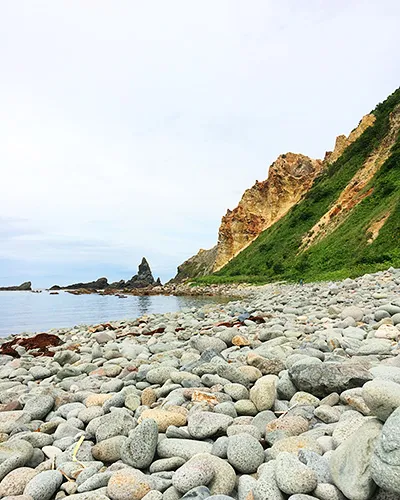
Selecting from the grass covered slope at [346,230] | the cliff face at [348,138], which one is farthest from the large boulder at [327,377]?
the cliff face at [348,138]

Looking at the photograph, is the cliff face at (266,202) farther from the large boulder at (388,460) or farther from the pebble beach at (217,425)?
the large boulder at (388,460)

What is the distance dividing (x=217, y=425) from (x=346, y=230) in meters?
30.3

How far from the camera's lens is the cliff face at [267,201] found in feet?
223

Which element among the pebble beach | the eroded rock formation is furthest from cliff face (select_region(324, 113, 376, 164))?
the pebble beach

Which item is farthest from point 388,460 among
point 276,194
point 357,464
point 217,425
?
point 276,194

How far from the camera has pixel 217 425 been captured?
10.8ft

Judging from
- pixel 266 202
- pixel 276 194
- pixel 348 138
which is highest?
pixel 348 138

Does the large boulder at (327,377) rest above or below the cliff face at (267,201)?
below

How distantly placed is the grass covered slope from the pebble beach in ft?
49.8

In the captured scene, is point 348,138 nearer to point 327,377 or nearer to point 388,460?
point 327,377

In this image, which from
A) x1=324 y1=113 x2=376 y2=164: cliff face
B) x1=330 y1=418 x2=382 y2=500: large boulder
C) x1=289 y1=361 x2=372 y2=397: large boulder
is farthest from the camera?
x1=324 y1=113 x2=376 y2=164: cliff face

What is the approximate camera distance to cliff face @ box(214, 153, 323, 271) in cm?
6800

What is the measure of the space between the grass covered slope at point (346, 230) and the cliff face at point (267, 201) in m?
8.21

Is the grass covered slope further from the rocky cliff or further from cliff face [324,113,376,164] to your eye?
cliff face [324,113,376,164]
